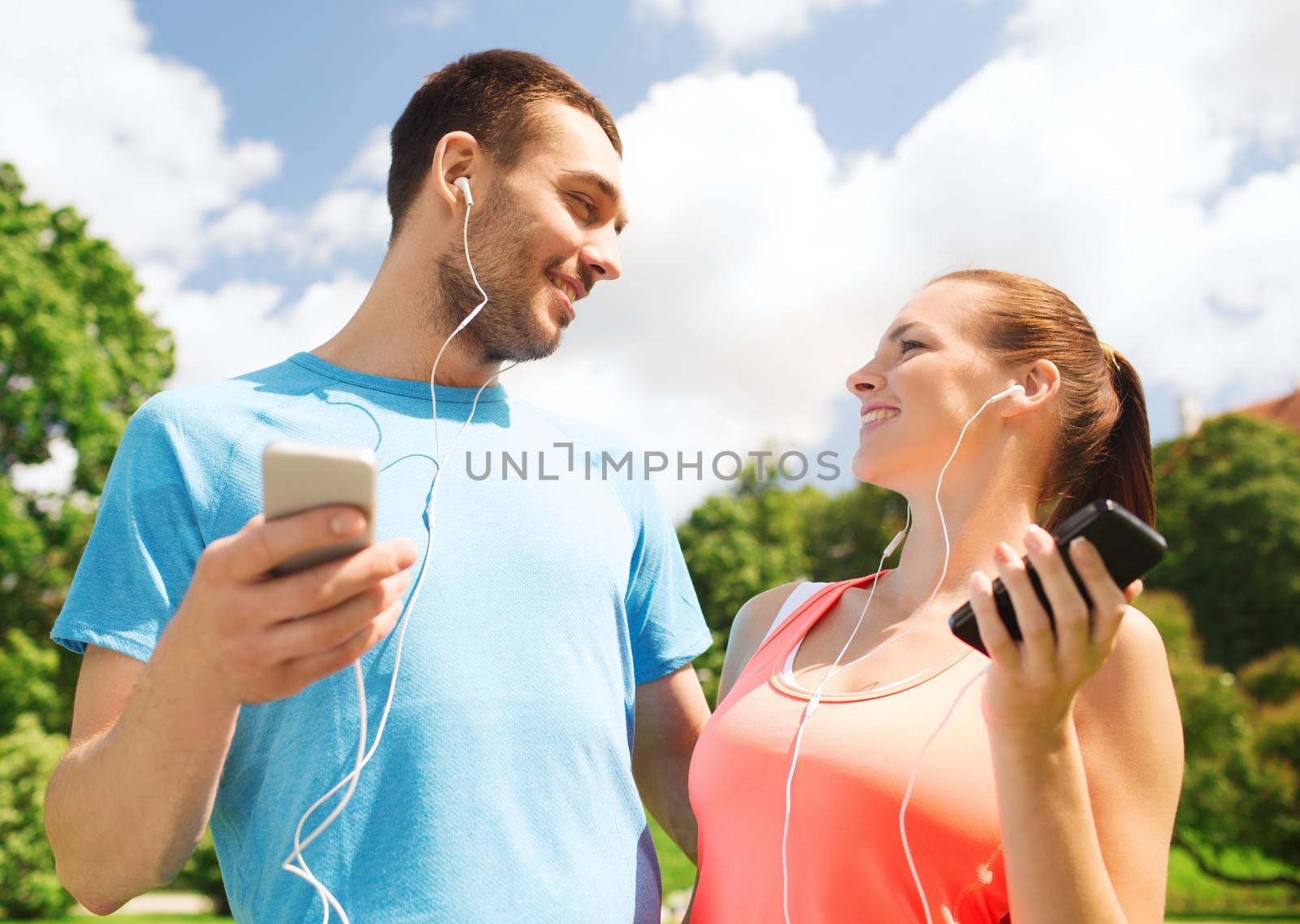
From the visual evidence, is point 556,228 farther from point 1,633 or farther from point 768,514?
point 768,514

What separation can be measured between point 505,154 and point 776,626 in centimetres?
170

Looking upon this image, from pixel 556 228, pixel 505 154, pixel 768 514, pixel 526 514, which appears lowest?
pixel 526 514

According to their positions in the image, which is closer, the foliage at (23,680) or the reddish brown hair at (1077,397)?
the reddish brown hair at (1077,397)

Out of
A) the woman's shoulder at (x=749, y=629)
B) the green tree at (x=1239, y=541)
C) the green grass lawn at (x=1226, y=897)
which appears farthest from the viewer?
the green tree at (x=1239, y=541)

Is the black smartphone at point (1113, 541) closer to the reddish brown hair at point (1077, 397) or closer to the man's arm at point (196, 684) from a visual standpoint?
the man's arm at point (196, 684)

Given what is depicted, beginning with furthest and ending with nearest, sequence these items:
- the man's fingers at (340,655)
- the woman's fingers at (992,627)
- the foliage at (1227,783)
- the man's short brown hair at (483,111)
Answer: the foliage at (1227,783) → the man's short brown hair at (483,111) → the woman's fingers at (992,627) → the man's fingers at (340,655)

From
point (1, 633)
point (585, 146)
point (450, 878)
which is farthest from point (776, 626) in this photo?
point (1, 633)

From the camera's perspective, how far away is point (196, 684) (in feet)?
5.08

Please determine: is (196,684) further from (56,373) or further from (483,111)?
(56,373)

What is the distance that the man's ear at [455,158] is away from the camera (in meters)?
3.07

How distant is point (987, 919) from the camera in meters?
2.30

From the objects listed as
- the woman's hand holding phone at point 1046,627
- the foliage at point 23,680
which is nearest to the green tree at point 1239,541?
the foliage at point 23,680

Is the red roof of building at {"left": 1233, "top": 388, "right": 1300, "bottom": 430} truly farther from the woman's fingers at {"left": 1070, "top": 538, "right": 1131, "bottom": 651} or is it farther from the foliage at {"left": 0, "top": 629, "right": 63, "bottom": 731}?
the woman's fingers at {"left": 1070, "top": 538, "right": 1131, "bottom": 651}

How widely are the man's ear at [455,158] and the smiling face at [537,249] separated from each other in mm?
106
